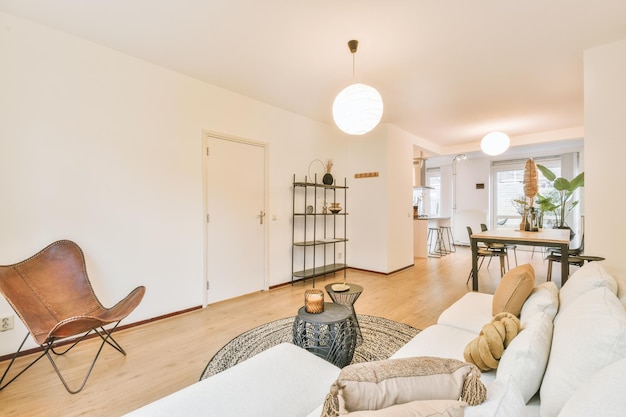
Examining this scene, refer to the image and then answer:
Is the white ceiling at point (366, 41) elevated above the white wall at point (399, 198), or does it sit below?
above

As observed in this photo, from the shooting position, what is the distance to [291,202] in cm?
448

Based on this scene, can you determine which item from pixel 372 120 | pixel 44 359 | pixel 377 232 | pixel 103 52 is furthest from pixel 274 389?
pixel 377 232

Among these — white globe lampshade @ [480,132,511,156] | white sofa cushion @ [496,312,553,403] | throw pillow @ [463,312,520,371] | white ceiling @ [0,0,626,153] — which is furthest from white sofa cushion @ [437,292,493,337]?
white globe lampshade @ [480,132,511,156]

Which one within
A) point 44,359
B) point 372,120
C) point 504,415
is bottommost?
point 44,359

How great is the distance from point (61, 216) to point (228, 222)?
1.64 metres

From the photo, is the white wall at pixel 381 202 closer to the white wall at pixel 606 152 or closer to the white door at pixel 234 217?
the white door at pixel 234 217

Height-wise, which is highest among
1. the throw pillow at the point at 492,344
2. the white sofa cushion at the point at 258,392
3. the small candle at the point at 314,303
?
the throw pillow at the point at 492,344

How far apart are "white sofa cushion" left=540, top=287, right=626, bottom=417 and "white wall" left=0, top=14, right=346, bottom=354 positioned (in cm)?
321

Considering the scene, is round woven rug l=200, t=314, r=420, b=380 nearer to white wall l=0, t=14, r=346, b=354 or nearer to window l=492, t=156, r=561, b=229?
white wall l=0, t=14, r=346, b=354

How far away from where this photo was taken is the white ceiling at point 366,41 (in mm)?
2193

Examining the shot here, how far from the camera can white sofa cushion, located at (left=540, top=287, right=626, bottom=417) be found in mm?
844

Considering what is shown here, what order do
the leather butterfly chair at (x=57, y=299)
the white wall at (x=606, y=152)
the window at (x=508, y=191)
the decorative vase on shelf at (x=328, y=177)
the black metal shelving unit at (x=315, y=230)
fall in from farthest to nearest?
the window at (x=508, y=191) → the decorative vase on shelf at (x=328, y=177) → the black metal shelving unit at (x=315, y=230) → the white wall at (x=606, y=152) → the leather butterfly chair at (x=57, y=299)

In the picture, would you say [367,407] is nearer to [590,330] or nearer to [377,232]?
[590,330]

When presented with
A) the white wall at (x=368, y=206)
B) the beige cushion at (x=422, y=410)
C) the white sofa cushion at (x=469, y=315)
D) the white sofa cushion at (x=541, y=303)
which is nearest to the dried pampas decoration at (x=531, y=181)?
the white wall at (x=368, y=206)
